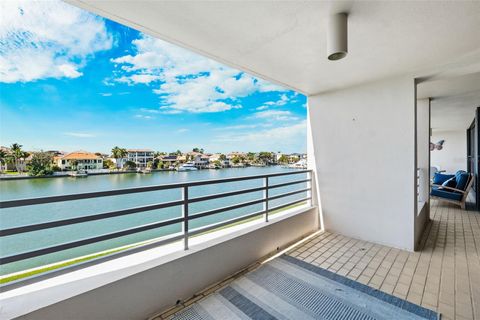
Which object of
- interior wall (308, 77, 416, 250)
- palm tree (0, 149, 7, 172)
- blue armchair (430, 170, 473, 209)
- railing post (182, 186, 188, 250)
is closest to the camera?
palm tree (0, 149, 7, 172)

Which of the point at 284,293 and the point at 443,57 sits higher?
the point at 443,57

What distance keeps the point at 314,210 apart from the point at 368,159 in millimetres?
1155

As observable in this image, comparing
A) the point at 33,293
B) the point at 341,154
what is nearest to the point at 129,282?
the point at 33,293

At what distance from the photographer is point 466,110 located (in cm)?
518

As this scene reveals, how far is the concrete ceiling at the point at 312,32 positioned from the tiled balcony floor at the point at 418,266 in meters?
2.27

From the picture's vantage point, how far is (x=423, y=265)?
240cm

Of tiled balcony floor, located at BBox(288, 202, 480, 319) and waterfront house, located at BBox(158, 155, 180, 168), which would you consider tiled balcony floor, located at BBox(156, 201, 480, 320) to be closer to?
tiled balcony floor, located at BBox(288, 202, 480, 319)

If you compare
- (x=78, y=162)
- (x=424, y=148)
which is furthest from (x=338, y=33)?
(x=424, y=148)

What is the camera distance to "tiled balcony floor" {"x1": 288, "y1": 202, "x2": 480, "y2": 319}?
1.86m

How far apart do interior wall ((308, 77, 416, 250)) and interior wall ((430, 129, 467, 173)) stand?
10116 mm

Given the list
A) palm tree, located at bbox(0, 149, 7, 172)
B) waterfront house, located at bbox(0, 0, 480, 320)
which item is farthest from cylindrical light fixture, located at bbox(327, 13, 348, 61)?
palm tree, located at bbox(0, 149, 7, 172)

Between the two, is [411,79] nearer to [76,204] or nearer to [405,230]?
[405,230]

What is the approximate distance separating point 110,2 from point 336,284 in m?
3.10

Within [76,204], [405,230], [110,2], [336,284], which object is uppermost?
[110,2]
